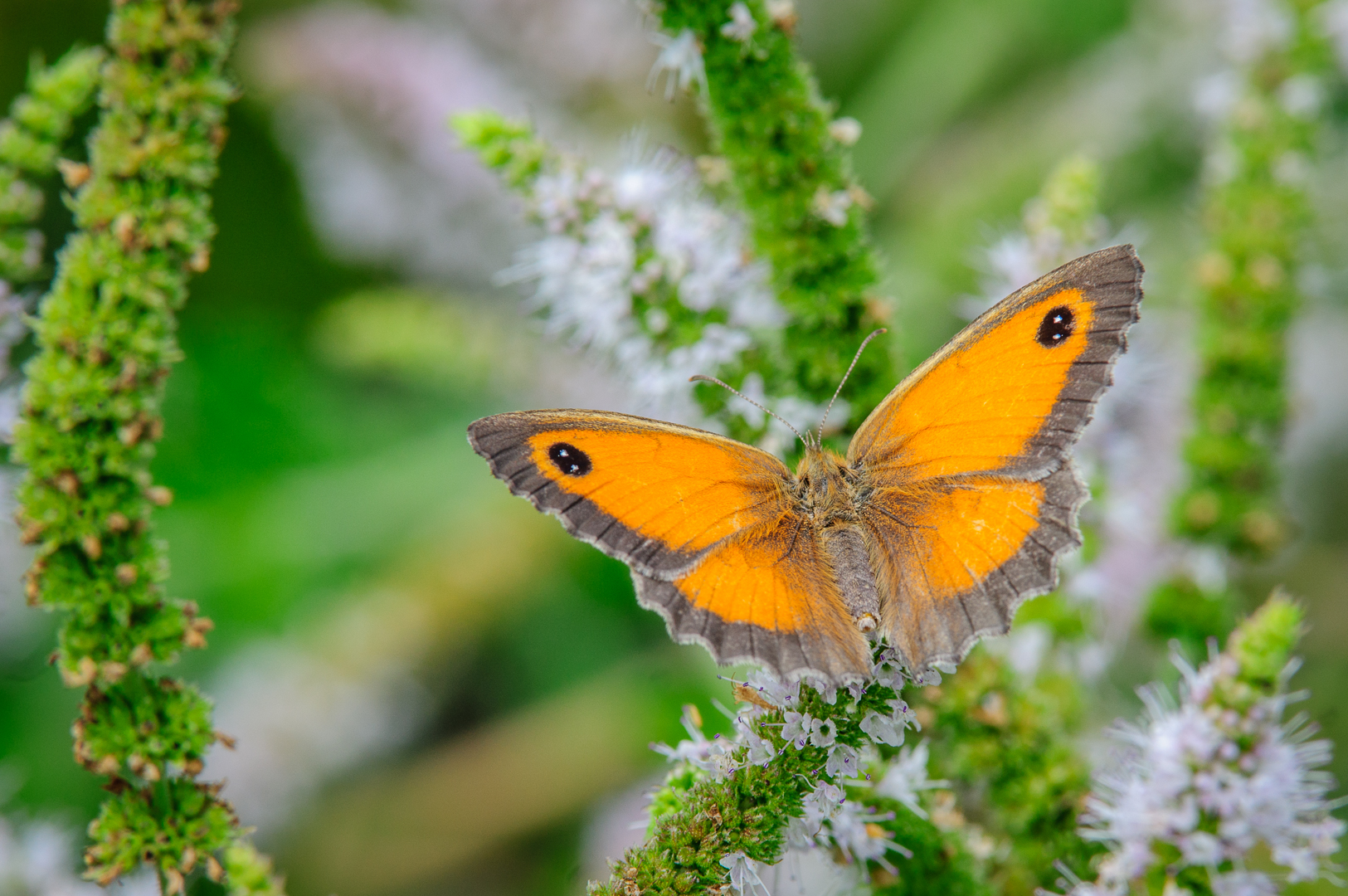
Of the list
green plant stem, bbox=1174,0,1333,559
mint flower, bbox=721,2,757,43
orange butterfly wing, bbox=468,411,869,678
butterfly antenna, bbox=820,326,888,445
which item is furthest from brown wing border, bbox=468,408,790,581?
green plant stem, bbox=1174,0,1333,559

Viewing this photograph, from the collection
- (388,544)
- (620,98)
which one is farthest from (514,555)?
(620,98)

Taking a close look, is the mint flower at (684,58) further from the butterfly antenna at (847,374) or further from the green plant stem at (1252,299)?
the green plant stem at (1252,299)

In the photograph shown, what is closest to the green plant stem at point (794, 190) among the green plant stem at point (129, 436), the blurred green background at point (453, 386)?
the green plant stem at point (129, 436)

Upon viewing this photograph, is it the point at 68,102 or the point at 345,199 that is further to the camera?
the point at 345,199

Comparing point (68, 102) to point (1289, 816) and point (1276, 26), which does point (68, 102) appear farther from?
point (1276, 26)

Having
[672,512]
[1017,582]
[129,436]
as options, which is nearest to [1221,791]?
[1017,582]

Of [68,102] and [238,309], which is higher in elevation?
[238,309]

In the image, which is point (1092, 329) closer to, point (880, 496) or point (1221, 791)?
point (880, 496)
